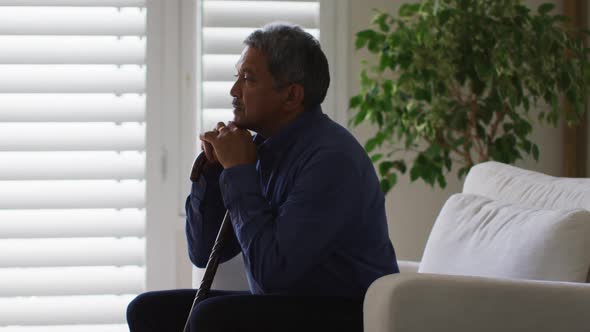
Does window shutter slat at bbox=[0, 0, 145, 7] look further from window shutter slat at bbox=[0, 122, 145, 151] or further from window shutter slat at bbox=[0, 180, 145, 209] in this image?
window shutter slat at bbox=[0, 180, 145, 209]

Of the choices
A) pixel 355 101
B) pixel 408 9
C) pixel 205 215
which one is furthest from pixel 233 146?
pixel 408 9

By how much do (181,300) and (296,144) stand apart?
46cm

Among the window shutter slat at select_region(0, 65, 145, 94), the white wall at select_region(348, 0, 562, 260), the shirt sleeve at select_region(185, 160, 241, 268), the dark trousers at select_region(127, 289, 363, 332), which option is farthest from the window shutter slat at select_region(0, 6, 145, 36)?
the dark trousers at select_region(127, 289, 363, 332)

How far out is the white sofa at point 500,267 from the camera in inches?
62.8

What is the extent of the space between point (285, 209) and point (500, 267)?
0.53 m

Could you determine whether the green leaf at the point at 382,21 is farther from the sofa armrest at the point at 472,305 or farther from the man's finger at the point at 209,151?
the sofa armrest at the point at 472,305

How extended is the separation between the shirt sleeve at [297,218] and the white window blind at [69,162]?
5.52 ft

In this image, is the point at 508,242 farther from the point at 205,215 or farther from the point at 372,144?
the point at 372,144

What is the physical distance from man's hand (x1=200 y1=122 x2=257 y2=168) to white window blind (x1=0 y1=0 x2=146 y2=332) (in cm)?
154

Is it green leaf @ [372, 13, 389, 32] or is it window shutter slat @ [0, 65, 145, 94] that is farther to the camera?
window shutter slat @ [0, 65, 145, 94]

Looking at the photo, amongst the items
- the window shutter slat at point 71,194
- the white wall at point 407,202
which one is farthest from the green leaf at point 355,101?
the window shutter slat at point 71,194

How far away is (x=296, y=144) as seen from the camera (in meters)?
1.96

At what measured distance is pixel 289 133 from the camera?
6.52ft

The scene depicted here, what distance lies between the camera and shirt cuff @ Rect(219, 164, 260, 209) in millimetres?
1854
